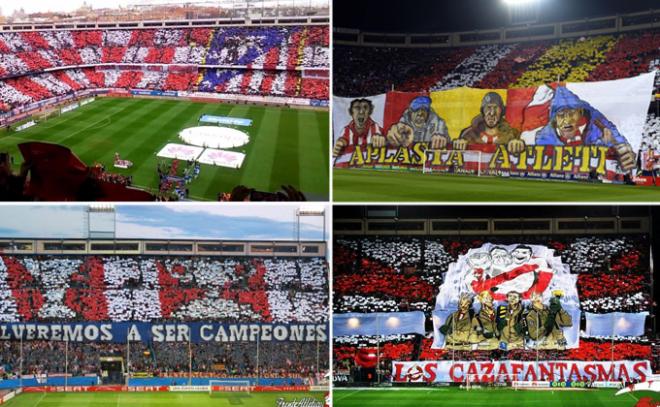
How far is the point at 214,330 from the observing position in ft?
20.7

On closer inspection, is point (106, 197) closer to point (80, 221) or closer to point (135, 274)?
point (80, 221)

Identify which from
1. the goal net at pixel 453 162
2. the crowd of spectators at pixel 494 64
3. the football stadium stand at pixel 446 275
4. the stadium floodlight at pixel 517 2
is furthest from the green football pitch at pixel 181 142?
the stadium floodlight at pixel 517 2

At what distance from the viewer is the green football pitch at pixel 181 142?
509 centimetres

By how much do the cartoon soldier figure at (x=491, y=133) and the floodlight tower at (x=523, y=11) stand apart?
1.11 metres

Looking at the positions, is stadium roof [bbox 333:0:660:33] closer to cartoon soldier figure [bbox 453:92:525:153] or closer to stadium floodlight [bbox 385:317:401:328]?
cartoon soldier figure [bbox 453:92:525:153]

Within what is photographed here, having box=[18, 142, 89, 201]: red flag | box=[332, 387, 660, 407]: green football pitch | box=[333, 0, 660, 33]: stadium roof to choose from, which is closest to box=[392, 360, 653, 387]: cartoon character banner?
box=[332, 387, 660, 407]: green football pitch

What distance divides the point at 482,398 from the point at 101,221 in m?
3.98

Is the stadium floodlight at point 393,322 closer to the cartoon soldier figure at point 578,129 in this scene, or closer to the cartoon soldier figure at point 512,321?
the cartoon soldier figure at point 512,321

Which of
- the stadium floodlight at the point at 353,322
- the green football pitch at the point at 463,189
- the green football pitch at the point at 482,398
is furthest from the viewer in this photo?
the stadium floodlight at the point at 353,322

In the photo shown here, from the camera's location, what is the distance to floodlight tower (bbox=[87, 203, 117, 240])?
17.3 feet

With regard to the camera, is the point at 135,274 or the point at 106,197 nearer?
the point at 106,197

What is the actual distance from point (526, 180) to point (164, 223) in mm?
3231

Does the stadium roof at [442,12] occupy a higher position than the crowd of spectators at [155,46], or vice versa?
the stadium roof at [442,12]

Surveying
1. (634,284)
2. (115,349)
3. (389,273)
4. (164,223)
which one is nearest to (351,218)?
(389,273)
